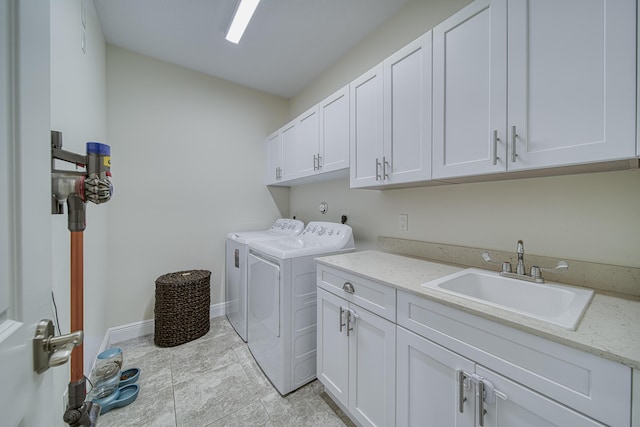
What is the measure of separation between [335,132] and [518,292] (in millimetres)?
1572

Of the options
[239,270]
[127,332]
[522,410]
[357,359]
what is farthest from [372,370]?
[127,332]

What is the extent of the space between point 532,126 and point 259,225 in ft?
9.02

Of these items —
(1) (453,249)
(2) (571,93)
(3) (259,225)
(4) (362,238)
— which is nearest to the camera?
(2) (571,93)

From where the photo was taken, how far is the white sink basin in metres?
0.96

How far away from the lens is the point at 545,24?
0.94m

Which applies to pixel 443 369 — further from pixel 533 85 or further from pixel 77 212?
pixel 77 212

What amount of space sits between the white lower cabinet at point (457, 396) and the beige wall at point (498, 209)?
77 cm

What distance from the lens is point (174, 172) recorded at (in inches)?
99.9

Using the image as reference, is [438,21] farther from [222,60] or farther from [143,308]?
[143,308]

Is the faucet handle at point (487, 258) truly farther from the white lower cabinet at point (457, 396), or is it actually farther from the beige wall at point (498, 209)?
the white lower cabinet at point (457, 396)

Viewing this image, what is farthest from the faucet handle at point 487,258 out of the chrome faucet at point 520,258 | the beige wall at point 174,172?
the beige wall at point 174,172

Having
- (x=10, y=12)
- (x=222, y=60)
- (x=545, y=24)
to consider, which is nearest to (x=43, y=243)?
(x=10, y=12)

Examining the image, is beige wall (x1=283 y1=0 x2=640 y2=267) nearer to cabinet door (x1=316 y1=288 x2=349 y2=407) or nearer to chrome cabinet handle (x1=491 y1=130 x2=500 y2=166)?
chrome cabinet handle (x1=491 y1=130 x2=500 y2=166)

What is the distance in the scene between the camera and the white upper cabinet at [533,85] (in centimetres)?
81
